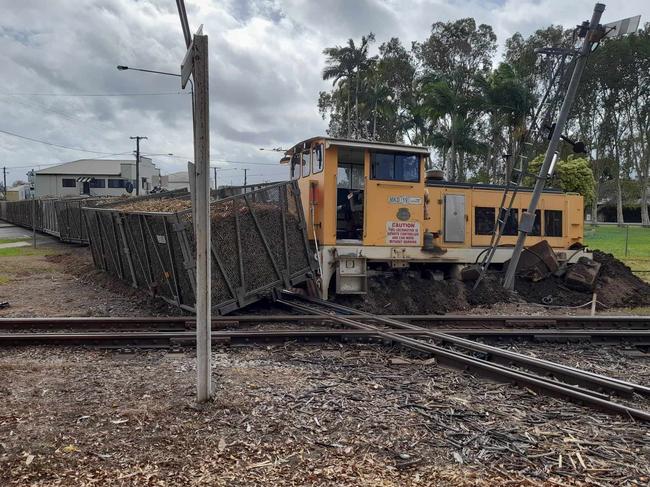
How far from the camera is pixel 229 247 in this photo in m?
8.92

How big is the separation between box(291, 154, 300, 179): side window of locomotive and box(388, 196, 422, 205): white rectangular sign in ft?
8.27

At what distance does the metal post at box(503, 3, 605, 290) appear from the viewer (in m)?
10.8

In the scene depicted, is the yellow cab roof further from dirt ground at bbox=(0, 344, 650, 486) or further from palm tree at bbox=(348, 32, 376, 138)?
palm tree at bbox=(348, 32, 376, 138)

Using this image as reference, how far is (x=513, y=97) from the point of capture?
105 ft

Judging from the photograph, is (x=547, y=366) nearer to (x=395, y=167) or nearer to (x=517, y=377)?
(x=517, y=377)

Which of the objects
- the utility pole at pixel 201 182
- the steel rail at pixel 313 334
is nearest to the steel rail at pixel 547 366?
the steel rail at pixel 313 334

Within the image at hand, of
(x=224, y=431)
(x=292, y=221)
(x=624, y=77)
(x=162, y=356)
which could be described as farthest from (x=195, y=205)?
(x=624, y=77)

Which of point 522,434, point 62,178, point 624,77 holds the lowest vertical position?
point 522,434

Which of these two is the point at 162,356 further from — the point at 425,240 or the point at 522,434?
the point at 425,240

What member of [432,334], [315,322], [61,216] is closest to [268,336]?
[315,322]

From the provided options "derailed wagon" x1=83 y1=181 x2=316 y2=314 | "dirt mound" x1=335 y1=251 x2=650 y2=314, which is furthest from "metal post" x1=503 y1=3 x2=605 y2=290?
"derailed wagon" x1=83 y1=181 x2=316 y2=314

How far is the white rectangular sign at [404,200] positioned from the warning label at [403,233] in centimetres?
43

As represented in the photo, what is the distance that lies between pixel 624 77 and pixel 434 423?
156ft

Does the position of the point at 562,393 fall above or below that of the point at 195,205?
below
